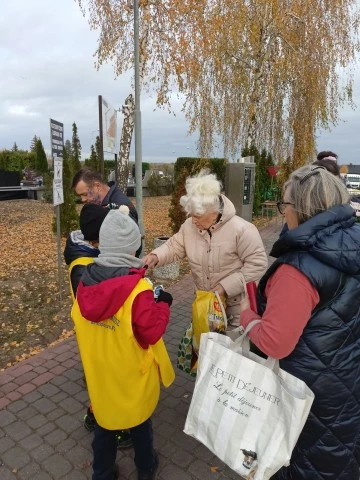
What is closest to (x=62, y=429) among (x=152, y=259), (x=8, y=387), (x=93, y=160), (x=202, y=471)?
(x=8, y=387)

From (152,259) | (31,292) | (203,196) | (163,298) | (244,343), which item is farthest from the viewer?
(31,292)

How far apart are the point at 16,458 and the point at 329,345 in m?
2.28

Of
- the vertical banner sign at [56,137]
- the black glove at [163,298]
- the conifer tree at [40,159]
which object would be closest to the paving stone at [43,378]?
the black glove at [163,298]

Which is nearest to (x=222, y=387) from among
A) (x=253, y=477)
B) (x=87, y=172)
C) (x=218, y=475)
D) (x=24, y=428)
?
(x=253, y=477)

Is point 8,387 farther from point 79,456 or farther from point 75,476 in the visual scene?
point 75,476

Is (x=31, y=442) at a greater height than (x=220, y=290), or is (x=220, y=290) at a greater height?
(x=220, y=290)

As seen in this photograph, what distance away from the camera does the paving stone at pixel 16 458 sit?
A: 97.5 inches

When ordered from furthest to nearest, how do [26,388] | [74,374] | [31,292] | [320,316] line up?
[31,292] < [74,374] < [26,388] < [320,316]

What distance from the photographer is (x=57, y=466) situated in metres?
2.46

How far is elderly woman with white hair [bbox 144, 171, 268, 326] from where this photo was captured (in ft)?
7.88

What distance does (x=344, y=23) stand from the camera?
40.5 feet

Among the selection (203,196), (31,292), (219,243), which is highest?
(203,196)

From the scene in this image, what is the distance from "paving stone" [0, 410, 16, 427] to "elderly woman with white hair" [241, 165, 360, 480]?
226 cm

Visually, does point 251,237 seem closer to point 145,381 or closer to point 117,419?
point 145,381
